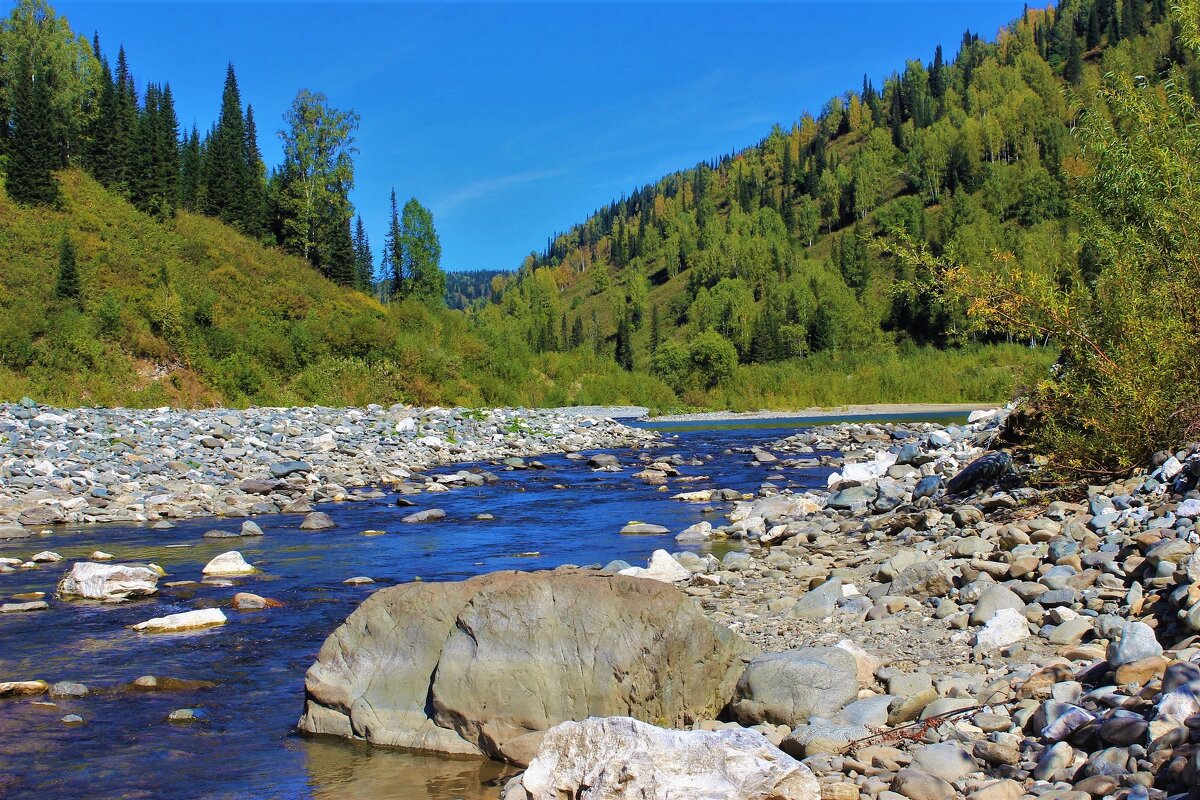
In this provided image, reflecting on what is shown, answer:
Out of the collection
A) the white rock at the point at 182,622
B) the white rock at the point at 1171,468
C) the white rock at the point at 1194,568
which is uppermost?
the white rock at the point at 1171,468

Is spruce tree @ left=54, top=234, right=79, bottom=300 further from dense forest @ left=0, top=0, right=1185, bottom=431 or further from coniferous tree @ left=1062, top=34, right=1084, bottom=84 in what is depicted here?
coniferous tree @ left=1062, top=34, right=1084, bottom=84

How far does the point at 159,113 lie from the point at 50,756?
72277 millimetres

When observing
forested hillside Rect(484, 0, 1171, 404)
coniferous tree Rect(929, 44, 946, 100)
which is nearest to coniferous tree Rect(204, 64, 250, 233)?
forested hillside Rect(484, 0, 1171, 404)

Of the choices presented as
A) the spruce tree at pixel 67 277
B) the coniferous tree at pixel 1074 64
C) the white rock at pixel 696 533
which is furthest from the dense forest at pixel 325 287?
the coniferous tree at pixel 1074 64

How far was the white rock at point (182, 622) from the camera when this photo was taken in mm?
8492

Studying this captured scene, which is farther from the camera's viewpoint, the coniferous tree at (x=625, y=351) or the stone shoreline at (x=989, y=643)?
the coniferous tree at (x=625, y=351)

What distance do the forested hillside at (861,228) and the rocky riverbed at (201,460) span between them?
2433 inches

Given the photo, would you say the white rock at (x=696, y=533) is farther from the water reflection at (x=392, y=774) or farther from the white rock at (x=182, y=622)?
the water reflection at (x=392, y=774)

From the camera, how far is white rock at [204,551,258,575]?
11.1 m

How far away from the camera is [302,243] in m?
62.6

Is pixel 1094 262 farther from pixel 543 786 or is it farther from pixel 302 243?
pixel 302 243

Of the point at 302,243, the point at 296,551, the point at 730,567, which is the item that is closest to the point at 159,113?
the point at 302,243

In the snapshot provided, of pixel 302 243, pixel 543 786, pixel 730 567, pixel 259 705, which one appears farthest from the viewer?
pixel 302 243

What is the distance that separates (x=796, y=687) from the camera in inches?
220
